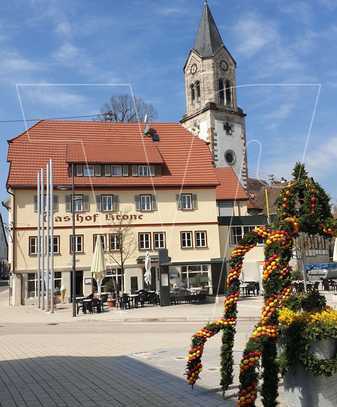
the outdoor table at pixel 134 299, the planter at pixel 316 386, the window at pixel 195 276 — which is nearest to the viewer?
the planter at pixel 316 386

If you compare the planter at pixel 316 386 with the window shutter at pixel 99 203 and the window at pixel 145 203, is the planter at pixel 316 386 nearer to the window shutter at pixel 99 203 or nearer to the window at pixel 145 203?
the window shutter at pixel 99 203

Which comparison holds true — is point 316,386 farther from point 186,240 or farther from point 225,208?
point 225,208

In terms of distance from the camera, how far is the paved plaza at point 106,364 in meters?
8.32

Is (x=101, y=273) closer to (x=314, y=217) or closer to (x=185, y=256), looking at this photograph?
(x=185, y=256)

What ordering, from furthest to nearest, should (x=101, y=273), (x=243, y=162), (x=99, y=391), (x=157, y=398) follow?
(x=243, y=162)
(x=101, y=273)
(x=99, y=391)
(x=157, y=398)

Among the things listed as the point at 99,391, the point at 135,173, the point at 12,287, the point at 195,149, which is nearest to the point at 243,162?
the point at 195,149

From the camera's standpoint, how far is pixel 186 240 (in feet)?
137

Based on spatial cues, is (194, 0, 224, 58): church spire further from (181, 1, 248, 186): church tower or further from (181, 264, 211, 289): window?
(181, 264, 211, 289): window

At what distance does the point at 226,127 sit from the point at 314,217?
2261 inches

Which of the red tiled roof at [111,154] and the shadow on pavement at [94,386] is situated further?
the red tiled roof at [111,154]

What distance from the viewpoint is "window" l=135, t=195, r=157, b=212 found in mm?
41500

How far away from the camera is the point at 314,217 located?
6828mm

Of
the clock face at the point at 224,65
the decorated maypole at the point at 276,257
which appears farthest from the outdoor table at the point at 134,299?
the clock face at the point at 224,65

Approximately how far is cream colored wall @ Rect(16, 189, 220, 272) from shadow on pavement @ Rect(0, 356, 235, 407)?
2717 centimetres
